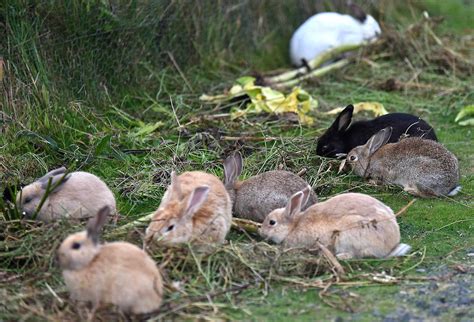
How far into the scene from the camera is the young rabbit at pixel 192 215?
5.52 m

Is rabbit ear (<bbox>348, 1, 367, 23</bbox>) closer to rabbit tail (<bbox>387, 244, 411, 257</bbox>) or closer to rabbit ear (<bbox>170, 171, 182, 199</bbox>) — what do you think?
rabbit tail (<bbox>387, 244, 411, 257</bbox>)

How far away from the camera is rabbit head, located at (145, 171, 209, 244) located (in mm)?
5496

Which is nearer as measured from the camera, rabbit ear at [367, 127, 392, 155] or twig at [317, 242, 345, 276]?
twig at [317, 242, 345, 276]

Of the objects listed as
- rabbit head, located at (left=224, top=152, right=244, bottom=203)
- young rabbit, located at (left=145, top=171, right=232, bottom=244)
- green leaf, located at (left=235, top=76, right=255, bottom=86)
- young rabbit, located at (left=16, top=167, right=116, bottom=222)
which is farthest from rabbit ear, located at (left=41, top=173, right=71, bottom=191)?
green leaf, located at (left=235, top=76, right=255, bottom=86)

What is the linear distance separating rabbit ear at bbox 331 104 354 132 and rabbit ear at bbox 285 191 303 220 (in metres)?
2.21

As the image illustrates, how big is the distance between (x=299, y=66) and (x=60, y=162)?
15.1 ft

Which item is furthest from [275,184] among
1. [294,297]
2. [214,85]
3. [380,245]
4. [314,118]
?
[214,85]

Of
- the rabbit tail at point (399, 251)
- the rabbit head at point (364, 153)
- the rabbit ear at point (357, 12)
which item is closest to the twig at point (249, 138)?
the rabbit head at point (364, 153)

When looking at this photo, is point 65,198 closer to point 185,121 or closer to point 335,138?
point 335,138

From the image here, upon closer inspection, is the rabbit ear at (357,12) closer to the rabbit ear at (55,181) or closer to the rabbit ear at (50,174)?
the rabbit ear at (50,174)

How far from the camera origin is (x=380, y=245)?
583 centimetres

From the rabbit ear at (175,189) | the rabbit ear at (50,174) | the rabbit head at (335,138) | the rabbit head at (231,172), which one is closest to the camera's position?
the rabbit ear at (175,189)

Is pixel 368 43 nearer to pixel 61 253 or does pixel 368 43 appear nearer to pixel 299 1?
pixel 299 1

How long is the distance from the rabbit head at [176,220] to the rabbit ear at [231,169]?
118cm
